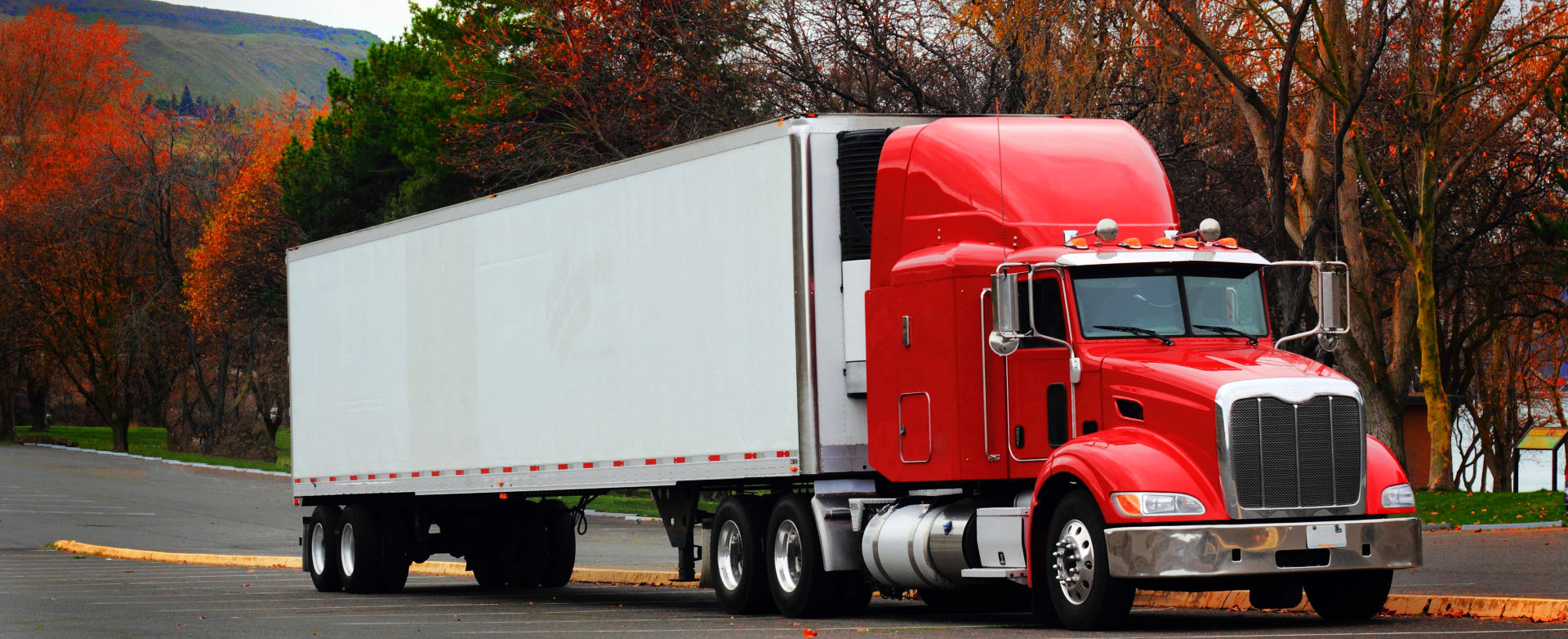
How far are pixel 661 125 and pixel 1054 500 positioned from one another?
865 inches

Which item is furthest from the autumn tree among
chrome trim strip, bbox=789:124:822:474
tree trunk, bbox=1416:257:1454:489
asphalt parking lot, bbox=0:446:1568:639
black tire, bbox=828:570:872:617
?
black tire, bbox=828:570:872:617

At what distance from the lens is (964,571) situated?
1440 cm

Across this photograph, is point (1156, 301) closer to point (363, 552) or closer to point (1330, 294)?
point (1330, 294)

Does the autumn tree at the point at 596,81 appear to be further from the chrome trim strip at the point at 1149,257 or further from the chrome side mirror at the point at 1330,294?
the chrome side mirror at the point at 1330,294

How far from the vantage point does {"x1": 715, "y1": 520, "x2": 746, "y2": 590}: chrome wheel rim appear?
16688mm

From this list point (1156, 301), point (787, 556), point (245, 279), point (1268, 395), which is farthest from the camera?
point (245, 279)

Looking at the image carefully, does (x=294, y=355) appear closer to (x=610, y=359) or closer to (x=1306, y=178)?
(x=610, y=359)

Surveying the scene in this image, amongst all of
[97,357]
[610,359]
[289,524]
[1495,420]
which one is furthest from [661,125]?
[97,357]

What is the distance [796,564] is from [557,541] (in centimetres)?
690

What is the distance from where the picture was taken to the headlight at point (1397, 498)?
42.8 ft

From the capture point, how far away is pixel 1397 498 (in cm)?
1312

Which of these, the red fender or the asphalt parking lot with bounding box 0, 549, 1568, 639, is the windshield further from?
the asphalt parking lot with bounding box 0, 549, 1568, 639

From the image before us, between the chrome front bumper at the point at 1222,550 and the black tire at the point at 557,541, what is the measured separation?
10.6 m

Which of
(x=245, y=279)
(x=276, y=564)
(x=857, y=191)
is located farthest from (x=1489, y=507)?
(x=245, y=279)
